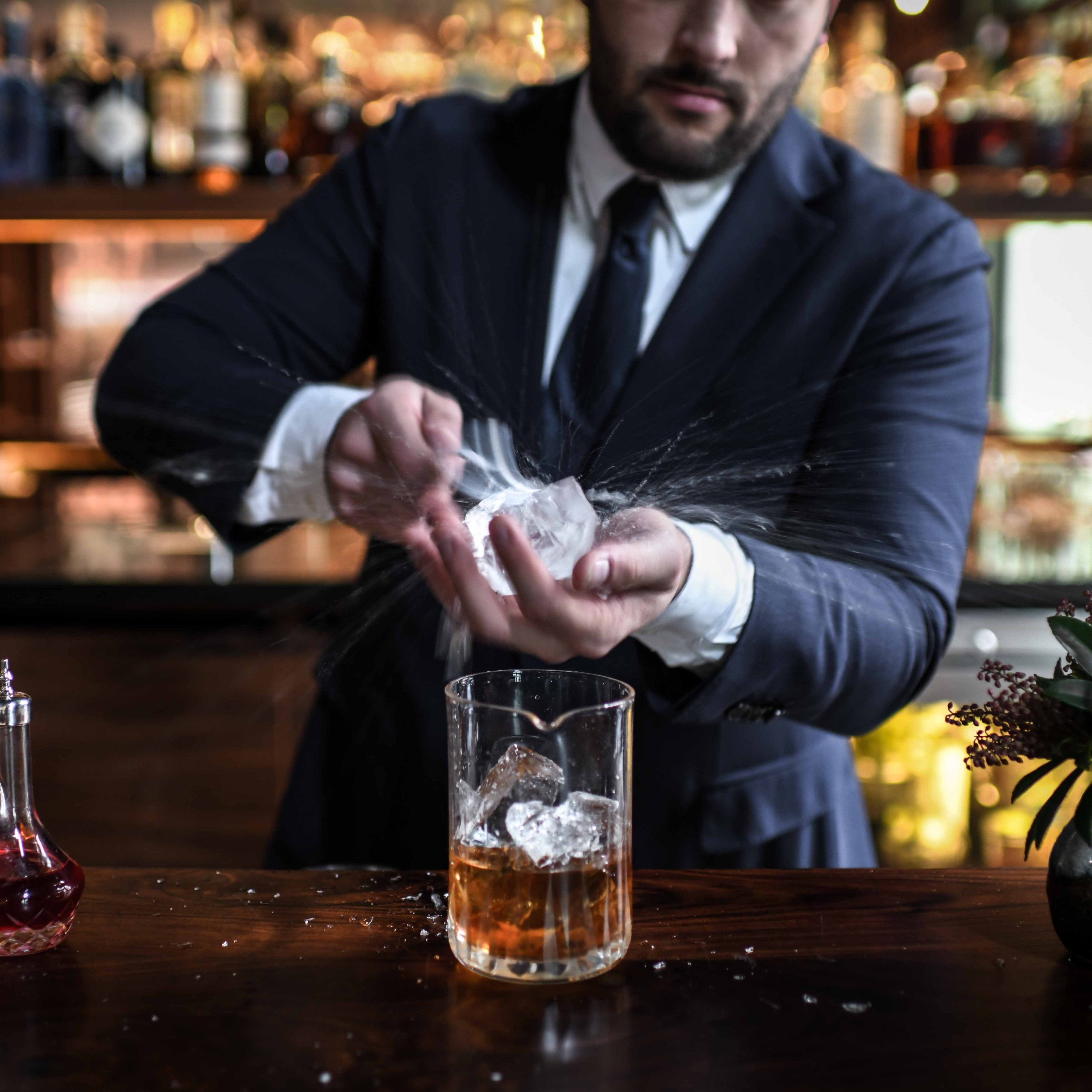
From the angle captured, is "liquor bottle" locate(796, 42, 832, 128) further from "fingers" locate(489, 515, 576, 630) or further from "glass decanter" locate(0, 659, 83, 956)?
"glass decanter" locate(0, 659, 83, 956)

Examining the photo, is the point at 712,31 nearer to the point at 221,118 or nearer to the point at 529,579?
the point at 529,579

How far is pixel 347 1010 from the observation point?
0.68m

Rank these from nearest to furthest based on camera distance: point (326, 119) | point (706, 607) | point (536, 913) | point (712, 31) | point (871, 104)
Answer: point (536, 913) → point (706, 607) → point (712, 31) → point (871, 104) → point (326, 119)

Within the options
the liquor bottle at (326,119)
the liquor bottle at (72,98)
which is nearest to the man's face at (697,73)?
the liquor bottle at (326,119)

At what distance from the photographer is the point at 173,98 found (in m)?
2.33

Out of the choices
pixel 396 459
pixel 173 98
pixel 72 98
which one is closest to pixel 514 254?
pixel 396 459

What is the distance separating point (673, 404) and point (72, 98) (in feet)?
5.64

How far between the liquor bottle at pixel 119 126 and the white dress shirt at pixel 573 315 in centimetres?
124

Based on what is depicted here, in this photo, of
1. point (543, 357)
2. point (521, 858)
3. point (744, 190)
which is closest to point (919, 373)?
point (744, 190)

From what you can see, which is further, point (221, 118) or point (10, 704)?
point (221, 118)

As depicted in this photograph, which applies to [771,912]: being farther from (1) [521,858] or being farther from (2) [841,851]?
(2) [841,851]

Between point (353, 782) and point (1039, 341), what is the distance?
2.01 meters

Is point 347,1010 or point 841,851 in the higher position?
point 347,1010

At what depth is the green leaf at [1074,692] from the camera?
0.73 m
